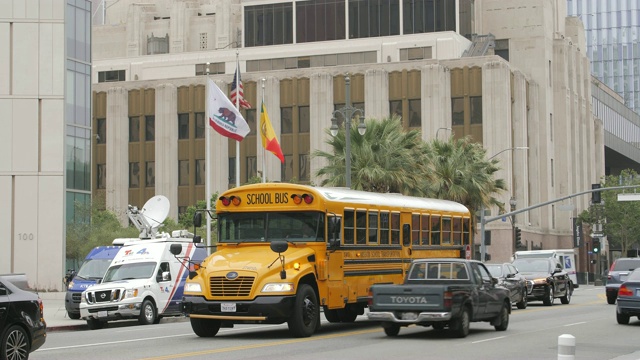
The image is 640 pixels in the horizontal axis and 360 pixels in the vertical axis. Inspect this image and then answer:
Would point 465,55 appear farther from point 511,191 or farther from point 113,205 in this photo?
point 113,205

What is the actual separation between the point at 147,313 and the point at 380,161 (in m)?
18.1

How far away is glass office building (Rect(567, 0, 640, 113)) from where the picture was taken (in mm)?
172875

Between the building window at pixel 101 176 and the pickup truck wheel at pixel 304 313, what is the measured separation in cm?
6930

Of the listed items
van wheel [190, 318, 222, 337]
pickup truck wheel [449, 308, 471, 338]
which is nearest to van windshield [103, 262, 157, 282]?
van wheel [190, 318, 222, 337]

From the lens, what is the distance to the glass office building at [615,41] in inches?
6806

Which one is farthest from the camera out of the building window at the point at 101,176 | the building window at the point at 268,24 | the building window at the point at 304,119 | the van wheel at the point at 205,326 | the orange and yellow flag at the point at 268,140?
the building window at the point at 268,24

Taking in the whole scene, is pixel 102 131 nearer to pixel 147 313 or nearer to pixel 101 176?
pixel 101 176

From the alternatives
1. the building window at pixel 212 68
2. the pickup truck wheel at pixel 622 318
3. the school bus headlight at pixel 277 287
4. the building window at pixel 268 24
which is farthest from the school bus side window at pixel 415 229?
the building window at pixel 212 68

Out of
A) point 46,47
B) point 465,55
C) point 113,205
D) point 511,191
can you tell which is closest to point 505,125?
point 511,191

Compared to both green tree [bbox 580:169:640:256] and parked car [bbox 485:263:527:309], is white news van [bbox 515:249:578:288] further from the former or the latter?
green tree [bbox 580:169:640:256]

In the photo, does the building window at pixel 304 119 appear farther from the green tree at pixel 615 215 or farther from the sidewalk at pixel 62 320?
the sidewalk at pixel 62 320

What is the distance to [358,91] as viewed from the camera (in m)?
81.9

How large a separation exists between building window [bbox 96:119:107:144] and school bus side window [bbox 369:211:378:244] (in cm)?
6678

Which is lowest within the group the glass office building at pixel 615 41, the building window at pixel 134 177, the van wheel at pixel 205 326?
the van wheel at pixel 205 326
